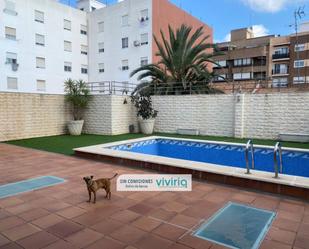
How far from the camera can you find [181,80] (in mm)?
15570

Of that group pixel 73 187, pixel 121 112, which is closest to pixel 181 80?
pixel 121 112

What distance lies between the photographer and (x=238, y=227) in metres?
3.10

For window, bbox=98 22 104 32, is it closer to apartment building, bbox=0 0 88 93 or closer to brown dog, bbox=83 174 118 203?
apartment building, bbox=0 0 88 93

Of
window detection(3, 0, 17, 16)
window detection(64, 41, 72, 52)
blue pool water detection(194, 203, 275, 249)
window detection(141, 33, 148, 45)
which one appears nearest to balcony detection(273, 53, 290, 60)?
window detection(141, 33, 148, 45)

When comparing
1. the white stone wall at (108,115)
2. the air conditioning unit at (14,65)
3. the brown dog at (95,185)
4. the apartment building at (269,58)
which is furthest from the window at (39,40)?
the brown dog at (95,185)

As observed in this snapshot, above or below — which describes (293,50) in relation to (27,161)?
above

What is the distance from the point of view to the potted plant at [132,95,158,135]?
13.4m

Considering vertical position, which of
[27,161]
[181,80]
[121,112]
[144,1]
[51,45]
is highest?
[144,1]

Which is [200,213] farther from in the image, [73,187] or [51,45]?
[51,45]

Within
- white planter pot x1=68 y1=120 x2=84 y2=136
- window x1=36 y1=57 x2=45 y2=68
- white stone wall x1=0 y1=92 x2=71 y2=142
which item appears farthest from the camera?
window x1=36 y1=57 x2=45 y2=68

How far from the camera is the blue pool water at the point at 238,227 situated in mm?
2773

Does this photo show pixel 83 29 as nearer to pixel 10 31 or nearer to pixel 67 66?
pixel 67 66

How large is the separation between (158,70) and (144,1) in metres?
11.4

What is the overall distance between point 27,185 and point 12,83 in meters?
20.8
